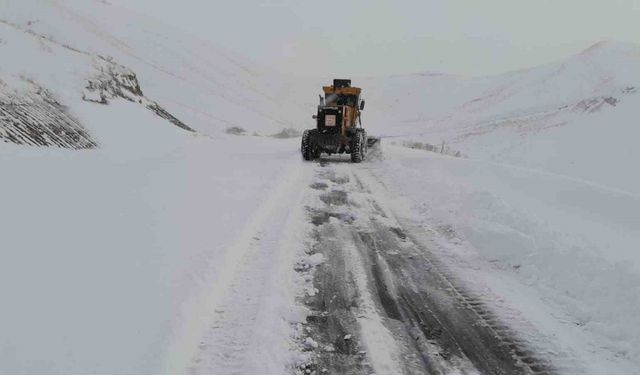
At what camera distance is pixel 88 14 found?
5600 cm

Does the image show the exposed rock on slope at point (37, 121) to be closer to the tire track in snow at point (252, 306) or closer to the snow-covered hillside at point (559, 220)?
the tire track in snow at point (252, 306)

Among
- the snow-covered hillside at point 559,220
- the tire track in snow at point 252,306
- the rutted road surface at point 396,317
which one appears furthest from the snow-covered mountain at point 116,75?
the snow-covered hillside at point 559,220

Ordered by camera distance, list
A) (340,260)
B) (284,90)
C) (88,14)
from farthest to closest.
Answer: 1. (284,90)
2. (88,14)
3. (340,260)

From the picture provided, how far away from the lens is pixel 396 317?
4.27 metres

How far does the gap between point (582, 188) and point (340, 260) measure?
6.22m

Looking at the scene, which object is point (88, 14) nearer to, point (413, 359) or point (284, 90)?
point (284, 90)

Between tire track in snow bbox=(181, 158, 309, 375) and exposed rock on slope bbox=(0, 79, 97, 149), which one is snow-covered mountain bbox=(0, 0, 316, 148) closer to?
exposed rock on slope bbox=(0, 79, 97, 149)

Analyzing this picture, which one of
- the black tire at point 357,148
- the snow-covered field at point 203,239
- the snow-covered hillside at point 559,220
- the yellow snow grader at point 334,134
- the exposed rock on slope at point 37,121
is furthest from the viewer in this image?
the yellow snow grader at point 334,134

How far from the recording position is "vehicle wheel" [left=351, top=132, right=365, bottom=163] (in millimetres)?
15516

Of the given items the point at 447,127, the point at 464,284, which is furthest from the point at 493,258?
the point at 447,127

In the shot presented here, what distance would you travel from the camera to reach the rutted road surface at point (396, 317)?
3576 millimetres

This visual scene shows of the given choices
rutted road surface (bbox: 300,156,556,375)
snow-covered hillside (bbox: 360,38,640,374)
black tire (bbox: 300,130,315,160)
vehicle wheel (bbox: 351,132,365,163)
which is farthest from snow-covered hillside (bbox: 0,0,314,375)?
snow-covered hillside (bbox: 360,38,640,374)

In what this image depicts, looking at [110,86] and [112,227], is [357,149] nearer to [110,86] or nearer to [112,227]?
[110,86]

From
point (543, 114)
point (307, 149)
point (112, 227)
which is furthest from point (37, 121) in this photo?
point (543, 114)
